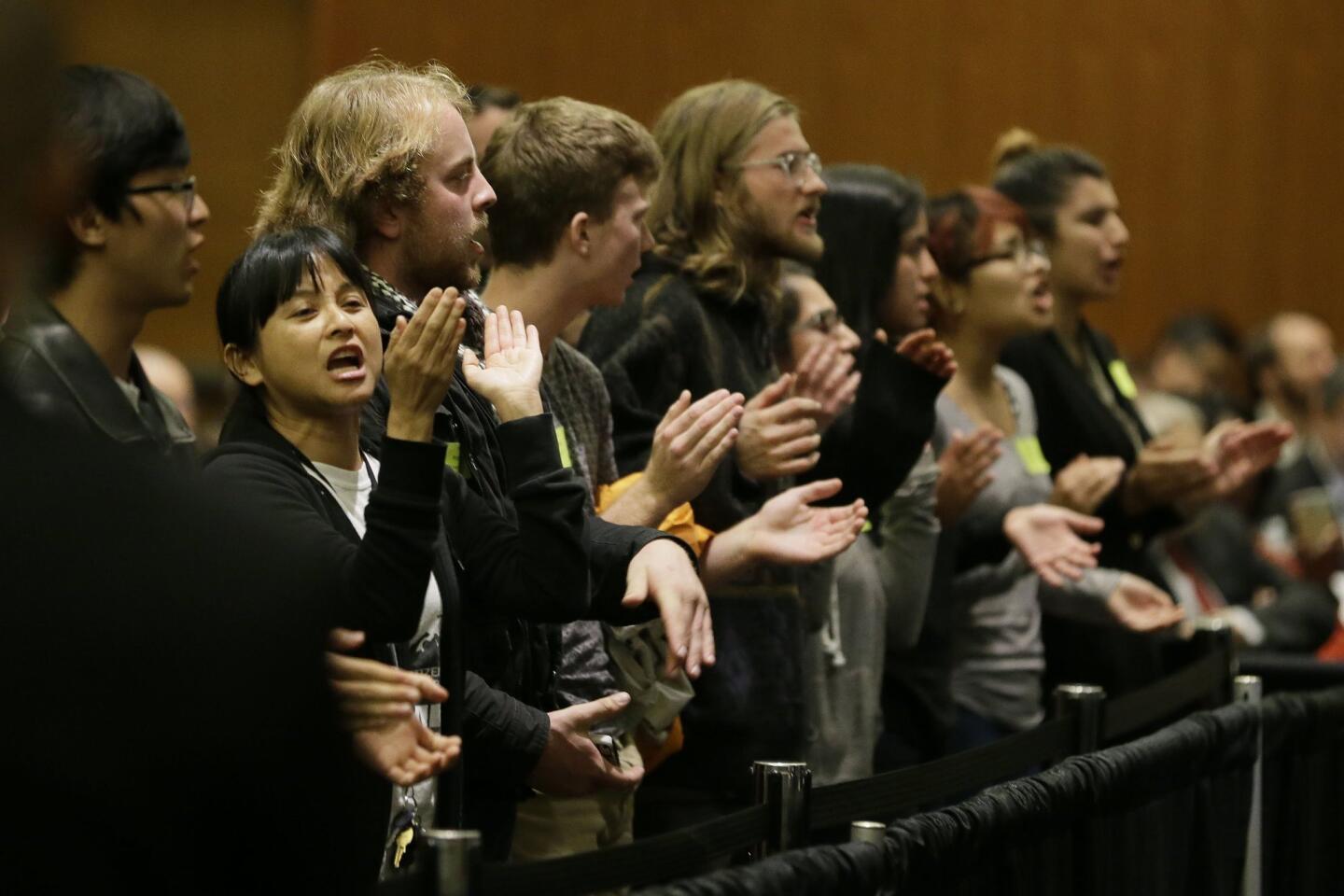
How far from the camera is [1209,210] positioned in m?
9.69

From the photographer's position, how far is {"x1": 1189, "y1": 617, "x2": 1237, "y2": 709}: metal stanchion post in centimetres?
380

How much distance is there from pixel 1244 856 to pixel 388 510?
6.53 feet

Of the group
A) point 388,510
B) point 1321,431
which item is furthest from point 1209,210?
point 388,510

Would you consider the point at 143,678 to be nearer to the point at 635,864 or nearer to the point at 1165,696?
the point at 635,864

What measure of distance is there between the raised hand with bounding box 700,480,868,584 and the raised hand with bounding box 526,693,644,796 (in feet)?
1.74

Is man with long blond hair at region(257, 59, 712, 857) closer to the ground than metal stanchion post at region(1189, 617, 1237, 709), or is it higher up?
higher up

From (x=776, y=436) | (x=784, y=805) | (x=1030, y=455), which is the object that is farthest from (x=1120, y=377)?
(x=784, y=805)

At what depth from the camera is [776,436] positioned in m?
3.19

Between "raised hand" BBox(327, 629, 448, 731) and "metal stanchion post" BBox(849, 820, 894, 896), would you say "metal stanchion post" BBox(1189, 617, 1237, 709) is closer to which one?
"metal stanchion post" BBox(849, 820, 894, 896)

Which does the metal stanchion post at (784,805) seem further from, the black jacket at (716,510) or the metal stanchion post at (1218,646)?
the metal stanchion post at (1218,646)

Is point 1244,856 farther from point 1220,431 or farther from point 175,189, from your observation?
point 175,189

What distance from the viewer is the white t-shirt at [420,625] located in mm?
2324

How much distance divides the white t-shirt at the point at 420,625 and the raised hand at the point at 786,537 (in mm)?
840

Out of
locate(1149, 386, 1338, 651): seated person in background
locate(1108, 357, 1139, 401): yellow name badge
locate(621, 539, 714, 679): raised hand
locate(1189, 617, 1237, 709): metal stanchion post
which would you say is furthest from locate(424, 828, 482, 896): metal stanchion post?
locate(1149, 386, 1338, 651): seated person in background
